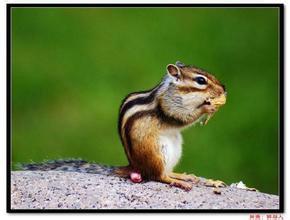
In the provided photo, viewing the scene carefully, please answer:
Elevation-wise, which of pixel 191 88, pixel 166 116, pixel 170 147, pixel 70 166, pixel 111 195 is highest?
pixel 191 88

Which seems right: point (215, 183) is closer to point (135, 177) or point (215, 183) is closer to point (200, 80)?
point (135, 177)

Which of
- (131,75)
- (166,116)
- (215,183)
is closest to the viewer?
(166,116)

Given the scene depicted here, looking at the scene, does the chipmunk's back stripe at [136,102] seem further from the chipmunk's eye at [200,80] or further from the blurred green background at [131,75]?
the chipmunk's eye at [200,80]

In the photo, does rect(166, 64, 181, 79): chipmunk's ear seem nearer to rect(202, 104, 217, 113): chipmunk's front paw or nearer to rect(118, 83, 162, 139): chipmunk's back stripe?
rect(118, 83, 162, 139): chipmunk's back stripe

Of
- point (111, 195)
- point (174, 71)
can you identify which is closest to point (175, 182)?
point (111, 195)

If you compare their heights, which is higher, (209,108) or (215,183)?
(209,108)

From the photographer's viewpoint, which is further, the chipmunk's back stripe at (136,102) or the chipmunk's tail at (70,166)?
the chipmunk's tail at (70,166)

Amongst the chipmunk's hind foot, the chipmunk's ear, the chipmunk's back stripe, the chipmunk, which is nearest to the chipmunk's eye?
the chipmunk


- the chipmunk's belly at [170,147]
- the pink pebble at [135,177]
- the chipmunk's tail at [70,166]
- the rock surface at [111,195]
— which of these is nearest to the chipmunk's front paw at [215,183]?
the rock surface at [111,195]
